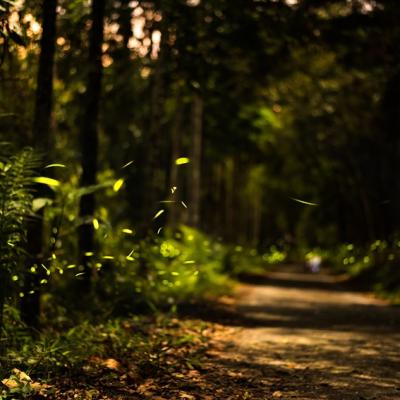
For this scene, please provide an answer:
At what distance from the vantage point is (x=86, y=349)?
695 centimetres

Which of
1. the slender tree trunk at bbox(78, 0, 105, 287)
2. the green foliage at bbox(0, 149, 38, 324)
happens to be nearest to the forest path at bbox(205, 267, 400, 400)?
the green foliage at bbox(0, 149, 38, 324)

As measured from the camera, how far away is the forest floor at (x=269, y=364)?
19.2 feet

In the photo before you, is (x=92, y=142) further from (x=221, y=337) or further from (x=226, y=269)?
(x=226, y=269)

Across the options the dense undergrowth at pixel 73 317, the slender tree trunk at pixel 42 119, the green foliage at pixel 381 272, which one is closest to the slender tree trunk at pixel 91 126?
the dense undergrowth at pixel 73 317

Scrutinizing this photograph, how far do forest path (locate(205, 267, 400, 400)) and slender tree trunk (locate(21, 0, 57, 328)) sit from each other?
2.51 metres

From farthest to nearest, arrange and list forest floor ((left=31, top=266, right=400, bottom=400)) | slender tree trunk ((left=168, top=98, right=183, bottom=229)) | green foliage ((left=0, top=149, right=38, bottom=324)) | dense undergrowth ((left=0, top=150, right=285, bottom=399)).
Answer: slender tree trunk ((left=168, top=98, right=183, bottom=229)), forest floor ((left=31, top=266, right=400, bottom=400)), dense undergrowth ((left=0, top=150, right=285, bottom=399)), green foliage ((left=0, top=149, right=38, bottom=324))

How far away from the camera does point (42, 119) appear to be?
26.8 ft

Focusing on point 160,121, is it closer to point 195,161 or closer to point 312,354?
point 195,161

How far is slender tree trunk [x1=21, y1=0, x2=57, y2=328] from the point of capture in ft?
26.7

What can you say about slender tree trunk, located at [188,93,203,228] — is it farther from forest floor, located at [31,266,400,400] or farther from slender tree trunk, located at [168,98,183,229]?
forest floor, located at [31,266,400,400]

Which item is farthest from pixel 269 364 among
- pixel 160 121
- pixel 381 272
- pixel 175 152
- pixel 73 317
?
pixel 381 272

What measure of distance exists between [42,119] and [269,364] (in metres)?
4.20

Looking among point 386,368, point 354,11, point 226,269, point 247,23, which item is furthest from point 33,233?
point 226,269

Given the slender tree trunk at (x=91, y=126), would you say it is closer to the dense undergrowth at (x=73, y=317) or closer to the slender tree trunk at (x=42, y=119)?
the dense undergrowth at (x=73, y=317)
